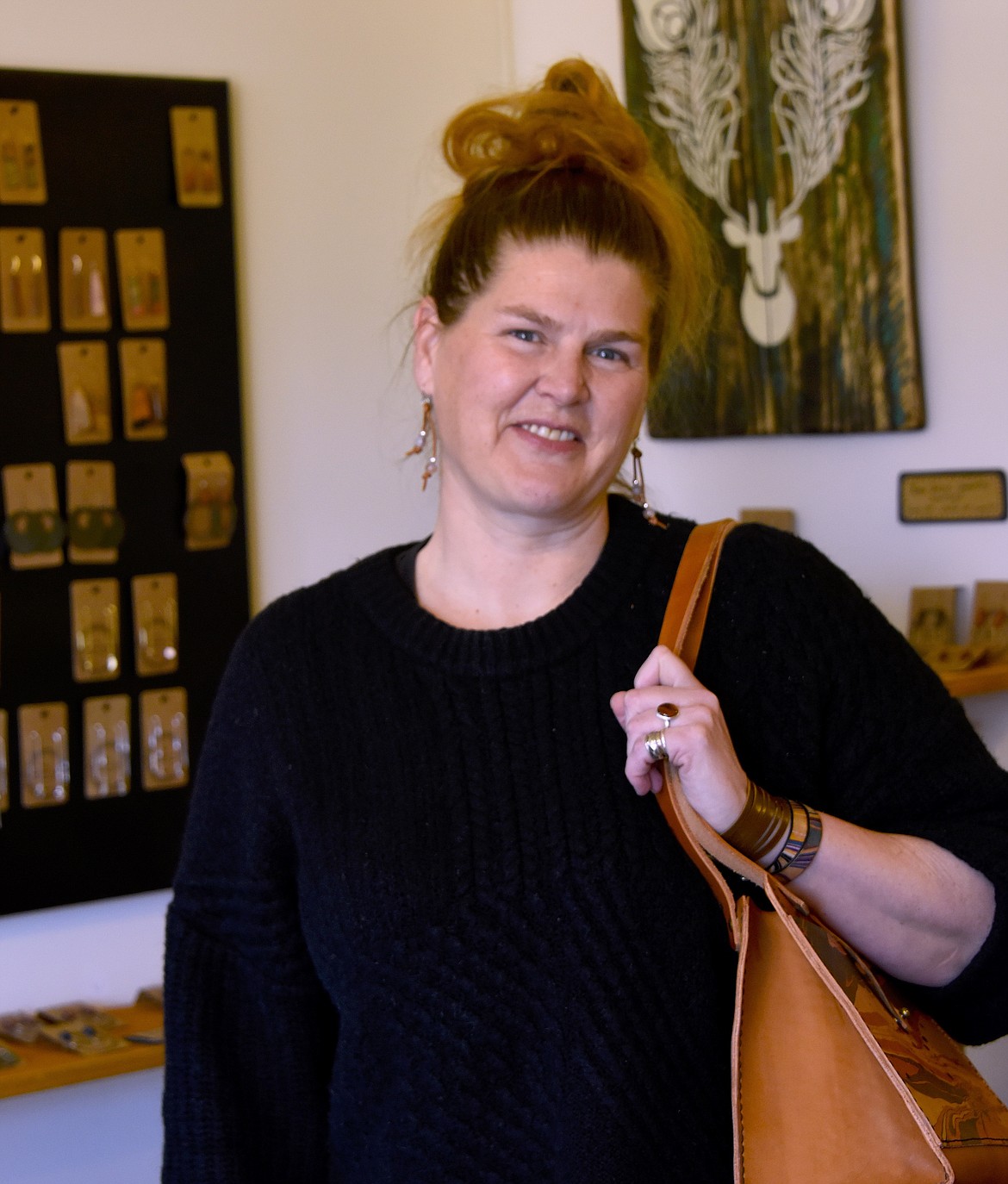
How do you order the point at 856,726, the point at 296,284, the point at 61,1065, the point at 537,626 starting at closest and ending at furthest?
the point at 856,726
the point at 537,626
the point at 61,1065
the point at 296,284

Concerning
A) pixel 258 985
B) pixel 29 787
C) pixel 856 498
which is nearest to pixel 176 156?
pixel 29 787

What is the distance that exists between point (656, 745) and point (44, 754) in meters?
1.68

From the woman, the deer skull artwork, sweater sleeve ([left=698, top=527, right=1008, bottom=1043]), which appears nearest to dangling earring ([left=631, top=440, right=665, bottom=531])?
the woman

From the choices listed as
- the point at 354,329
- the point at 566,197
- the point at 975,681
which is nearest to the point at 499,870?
the point at 566,197

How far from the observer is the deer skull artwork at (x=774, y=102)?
Answer: 7.28 ft

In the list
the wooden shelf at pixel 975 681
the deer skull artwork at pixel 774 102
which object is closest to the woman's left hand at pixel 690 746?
the wooden shelf at pixel 975 681

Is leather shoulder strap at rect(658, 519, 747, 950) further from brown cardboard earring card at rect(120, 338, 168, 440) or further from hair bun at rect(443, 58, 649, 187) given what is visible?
brown cardboard earring card at rect(120, 338, 168, 440)

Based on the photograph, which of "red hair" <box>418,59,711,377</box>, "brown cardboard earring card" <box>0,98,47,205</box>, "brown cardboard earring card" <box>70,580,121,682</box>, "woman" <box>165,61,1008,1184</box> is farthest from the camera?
"brown cardboard earring card" <box>70,580,121,682</box>

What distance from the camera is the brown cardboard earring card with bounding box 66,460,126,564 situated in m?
2.48

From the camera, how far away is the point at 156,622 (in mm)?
2566

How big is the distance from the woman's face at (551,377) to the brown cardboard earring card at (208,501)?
52.9 inches

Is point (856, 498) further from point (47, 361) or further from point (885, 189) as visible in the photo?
point (47, 361)

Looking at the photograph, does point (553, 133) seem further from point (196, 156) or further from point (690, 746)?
point (196, 156)

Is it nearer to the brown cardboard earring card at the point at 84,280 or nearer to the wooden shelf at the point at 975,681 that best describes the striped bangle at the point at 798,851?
the wooden shelf at the point at 975,681
